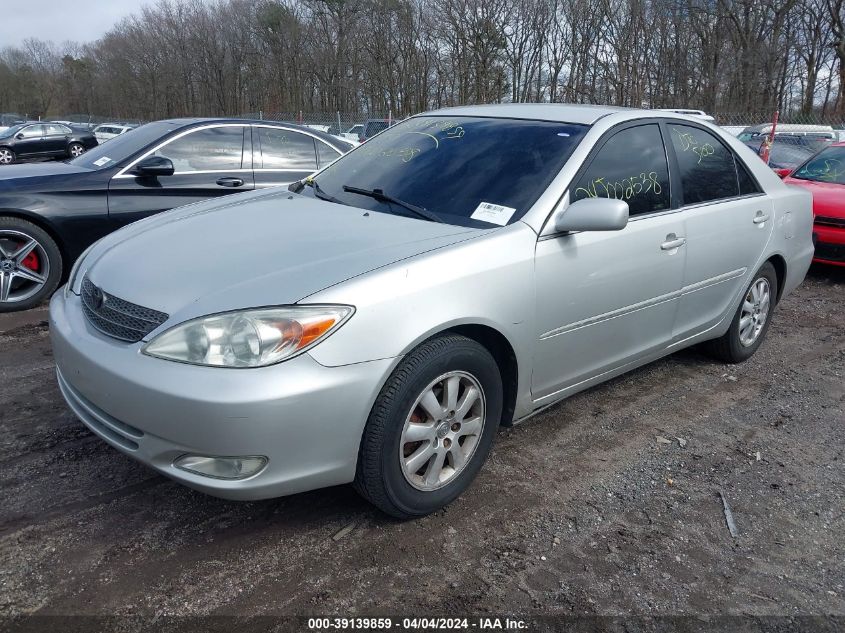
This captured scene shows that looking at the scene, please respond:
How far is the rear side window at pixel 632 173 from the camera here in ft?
10.8

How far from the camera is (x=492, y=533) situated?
8.91 ft

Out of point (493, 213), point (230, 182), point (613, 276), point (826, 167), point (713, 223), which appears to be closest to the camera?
point (493, 213)

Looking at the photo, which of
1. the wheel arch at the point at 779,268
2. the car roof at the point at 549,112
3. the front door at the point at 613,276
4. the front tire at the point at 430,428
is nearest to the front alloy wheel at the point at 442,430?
the front tire at the point at 430,428

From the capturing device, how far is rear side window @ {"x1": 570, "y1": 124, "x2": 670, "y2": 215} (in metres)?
3.30

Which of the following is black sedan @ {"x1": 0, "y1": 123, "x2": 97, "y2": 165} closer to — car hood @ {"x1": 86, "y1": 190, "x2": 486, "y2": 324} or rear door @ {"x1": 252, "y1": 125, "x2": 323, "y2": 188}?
rear door @ {"x1": 252, "y1": 125, "x2": 323, "y2": 188}

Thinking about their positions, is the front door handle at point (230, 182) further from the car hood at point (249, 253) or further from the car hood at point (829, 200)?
the car hood at point (829, 200)

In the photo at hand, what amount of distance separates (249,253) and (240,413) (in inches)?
31.0

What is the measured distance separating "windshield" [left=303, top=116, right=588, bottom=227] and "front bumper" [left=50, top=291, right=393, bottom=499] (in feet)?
3.48

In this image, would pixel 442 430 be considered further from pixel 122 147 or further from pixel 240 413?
pixel 122 147

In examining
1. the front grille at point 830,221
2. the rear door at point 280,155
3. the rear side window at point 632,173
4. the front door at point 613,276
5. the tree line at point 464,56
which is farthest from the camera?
the tree line at point 464,56

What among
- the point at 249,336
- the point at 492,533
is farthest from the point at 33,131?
the point at 492,533

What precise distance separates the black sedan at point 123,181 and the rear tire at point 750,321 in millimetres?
3911

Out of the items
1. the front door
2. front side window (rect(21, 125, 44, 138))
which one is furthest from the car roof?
front side window (rect(21, 125, 44, 138))

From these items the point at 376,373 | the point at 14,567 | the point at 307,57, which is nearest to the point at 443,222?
the point at 376,373
